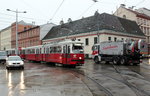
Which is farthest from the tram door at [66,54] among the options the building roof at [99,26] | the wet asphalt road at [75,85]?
the building roof at [99,26]

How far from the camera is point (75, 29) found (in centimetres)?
5212

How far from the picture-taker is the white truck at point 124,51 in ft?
84.2

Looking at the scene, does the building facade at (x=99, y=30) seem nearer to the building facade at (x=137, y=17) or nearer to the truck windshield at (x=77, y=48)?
the building facade at (x=137, y=17)

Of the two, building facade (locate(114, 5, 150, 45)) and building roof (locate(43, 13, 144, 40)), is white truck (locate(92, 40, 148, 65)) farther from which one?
building facade (locate(114, 5, 150, 45))

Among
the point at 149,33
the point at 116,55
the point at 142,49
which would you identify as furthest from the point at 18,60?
the point at 149,33

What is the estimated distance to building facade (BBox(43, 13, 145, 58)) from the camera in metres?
44.0

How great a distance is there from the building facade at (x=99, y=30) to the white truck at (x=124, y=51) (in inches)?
500

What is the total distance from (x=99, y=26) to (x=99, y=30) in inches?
51.9

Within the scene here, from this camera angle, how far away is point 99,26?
44.7m

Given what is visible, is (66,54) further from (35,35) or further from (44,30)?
(35,35)

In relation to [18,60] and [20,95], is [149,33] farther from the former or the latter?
[20,95]

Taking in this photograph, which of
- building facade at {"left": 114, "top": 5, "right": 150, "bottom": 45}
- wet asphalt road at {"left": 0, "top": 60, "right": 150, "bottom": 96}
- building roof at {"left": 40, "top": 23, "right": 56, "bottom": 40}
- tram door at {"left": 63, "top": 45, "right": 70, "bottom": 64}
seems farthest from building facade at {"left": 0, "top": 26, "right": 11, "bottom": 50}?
wet asphalt road at {"left": 0, "top": 60, "right": 150, "bottom": 96}

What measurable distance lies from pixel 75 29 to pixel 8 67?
32.0m

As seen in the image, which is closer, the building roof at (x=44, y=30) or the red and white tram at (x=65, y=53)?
the red and white tram at (x=65, y=53)
